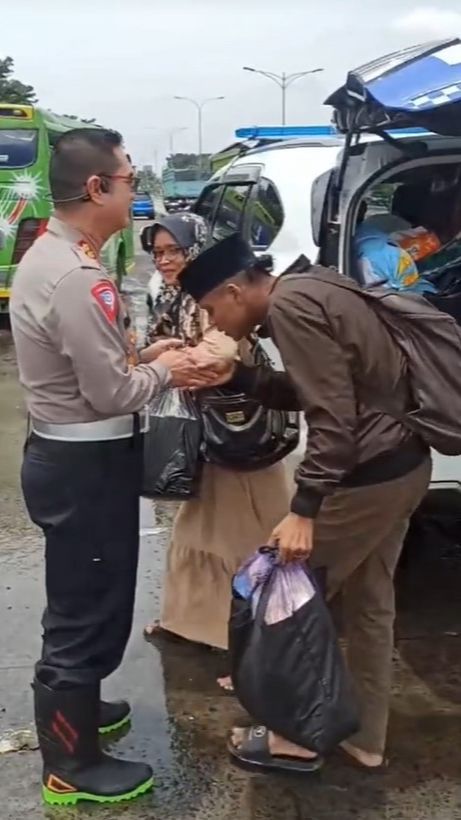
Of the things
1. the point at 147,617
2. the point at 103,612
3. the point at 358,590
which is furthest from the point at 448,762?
the point at 147,617

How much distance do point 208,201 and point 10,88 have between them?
55705mm

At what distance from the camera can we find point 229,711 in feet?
11.5

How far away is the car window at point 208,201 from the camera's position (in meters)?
6.91

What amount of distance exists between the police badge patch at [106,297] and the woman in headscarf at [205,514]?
93 centimetres

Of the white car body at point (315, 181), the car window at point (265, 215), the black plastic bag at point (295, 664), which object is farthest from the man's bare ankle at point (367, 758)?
the car window at point (265, 215)

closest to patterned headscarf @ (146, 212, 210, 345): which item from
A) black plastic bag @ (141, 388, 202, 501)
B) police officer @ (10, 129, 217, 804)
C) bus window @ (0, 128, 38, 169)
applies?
black plastic bag @ (141, 388, 202, 501)

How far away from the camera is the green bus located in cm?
1162

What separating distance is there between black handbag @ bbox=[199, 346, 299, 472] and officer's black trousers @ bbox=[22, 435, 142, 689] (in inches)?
25.7

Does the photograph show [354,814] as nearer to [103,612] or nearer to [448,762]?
[448,762]

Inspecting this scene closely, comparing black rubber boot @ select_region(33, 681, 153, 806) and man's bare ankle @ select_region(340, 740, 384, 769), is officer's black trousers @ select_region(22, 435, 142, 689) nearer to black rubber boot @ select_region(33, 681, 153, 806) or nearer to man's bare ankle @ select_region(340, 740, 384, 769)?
black rubber boot @ select_region(33, 681, 153, 806)

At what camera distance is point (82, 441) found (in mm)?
2779

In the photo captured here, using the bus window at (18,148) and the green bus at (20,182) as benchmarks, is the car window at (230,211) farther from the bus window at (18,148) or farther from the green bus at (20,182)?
the bus window at (18,148)

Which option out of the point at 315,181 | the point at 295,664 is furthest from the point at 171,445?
the point at 315,181

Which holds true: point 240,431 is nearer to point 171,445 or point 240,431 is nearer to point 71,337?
point 171,445
